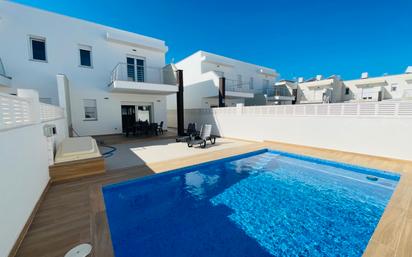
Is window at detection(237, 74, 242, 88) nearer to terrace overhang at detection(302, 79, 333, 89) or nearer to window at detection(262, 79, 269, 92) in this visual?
window at detection(262, 79, 269, 92)

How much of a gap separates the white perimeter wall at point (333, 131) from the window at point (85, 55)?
29.6 feet

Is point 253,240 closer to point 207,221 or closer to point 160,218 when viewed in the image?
point 207,221

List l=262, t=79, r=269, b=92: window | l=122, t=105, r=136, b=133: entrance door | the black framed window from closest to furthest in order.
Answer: the black framed window → l=122, t=105, r=136, b=133: entrance door → l=262, t=79, r=269, b=92: window

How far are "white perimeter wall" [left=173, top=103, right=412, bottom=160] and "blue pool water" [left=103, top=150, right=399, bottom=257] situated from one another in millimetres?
1758

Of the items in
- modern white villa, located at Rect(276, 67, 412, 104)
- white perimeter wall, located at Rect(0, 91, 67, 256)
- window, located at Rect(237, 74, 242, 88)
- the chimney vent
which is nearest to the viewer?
white perimeter wall, located at Rect(0, 91, 67, 256)

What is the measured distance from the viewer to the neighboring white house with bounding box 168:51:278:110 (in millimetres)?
15664

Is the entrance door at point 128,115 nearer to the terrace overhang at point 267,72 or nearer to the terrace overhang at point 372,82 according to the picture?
the terrace overhang at point 267,72

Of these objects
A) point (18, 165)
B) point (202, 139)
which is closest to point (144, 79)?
point (202, 139)

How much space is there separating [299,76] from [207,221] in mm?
27461

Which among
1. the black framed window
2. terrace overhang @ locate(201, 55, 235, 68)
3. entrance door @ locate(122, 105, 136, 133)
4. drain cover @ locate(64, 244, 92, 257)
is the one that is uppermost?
terrace overhang @ locate(201, 55, 235, 68)

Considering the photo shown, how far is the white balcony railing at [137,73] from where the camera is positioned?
1121 centimetres

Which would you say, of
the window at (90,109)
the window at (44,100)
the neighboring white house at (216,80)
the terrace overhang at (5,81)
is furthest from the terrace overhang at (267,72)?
the terrace overhang at (5,81)

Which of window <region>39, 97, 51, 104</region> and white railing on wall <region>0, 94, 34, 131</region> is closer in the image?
white railing on wall <region>0, 94, 34, 131</region>

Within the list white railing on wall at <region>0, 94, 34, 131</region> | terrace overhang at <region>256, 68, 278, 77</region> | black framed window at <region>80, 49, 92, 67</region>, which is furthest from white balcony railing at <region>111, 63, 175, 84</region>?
terrace overhang at <region>256, 68, 278, 77</region>
